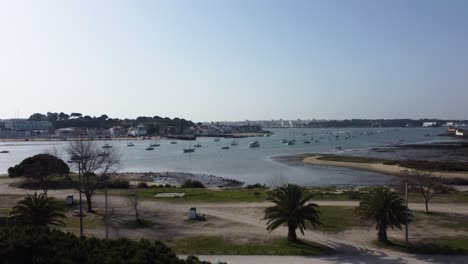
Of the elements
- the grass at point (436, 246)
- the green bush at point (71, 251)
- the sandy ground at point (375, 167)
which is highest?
the green bush at point (71, 251)

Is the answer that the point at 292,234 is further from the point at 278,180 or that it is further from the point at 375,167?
the point at 375,167

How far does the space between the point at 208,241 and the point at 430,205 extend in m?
19.2

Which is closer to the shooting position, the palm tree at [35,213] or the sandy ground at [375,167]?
the palm tree at [35,213]

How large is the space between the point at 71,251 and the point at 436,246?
19.3m

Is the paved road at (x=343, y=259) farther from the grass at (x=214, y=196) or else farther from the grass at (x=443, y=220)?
the grass at (x=214, y=196)

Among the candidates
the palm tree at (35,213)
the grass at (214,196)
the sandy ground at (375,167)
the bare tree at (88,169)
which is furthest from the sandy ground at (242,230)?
the sandy ground at (375,167)

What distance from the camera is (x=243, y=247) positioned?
25.9 metres

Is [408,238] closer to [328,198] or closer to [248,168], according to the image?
[328,198]

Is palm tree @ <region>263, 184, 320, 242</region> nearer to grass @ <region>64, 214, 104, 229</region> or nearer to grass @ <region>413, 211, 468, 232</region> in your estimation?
grass @ <region>413, 211, 468, 232</region>

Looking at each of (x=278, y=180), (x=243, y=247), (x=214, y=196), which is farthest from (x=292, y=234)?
(x=278, y=180)

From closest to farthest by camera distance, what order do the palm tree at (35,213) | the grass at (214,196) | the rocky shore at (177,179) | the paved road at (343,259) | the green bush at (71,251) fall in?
the green bush at (71,251) < the paved road at (343,259) < the palm tree at (35,213) < the grass at (214,196) < the rocky shore at (177,179)

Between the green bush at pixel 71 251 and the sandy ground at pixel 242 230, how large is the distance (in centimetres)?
861

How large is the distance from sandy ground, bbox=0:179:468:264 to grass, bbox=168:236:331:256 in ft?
2.53

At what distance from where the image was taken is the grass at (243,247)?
25.0 m
